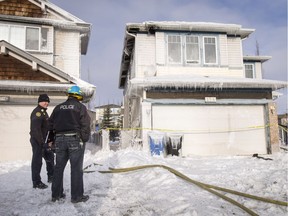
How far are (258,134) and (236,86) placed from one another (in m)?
2.62

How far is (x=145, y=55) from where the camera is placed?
45.2ft

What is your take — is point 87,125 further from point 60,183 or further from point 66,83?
point 66,83

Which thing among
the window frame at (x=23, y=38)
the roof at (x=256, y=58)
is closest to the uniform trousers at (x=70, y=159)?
the window frame at (x=23, y=38)

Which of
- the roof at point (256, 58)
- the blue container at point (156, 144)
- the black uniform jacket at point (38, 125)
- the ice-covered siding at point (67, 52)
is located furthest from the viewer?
the roof at point (256, 58)

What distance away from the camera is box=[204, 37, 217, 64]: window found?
558 inches

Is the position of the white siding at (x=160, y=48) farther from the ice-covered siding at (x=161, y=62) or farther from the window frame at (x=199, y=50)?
the window frame at (x=199, y=50)

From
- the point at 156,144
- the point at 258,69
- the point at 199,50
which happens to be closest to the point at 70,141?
the point at 156,144

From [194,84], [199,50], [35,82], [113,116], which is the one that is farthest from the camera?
[113,116]

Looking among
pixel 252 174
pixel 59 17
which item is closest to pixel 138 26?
pixel 59 17

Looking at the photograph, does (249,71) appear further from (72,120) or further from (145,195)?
(72,120)

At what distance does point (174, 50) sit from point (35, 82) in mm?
7083

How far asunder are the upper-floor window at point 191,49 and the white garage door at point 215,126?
116 inches

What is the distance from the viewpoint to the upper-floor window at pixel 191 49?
13.9m

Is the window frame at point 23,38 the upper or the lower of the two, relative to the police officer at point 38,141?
upper
